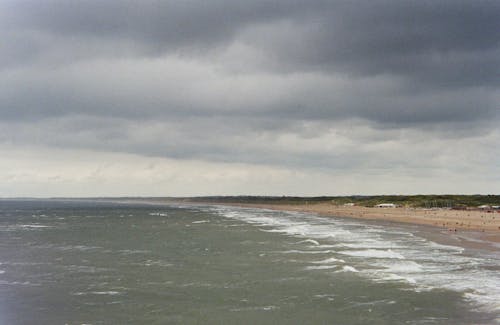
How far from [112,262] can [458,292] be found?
86.3 feet

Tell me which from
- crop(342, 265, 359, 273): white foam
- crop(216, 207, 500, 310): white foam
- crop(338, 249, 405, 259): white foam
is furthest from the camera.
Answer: crop(338, 249, 405, 259): white foam

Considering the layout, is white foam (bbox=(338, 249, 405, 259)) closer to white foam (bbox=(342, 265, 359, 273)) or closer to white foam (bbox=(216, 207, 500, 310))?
white foam (bbox=(216, 207, 500, 310))

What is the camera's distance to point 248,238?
55594 millimetres

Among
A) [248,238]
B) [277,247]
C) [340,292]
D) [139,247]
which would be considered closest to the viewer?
[340,292]

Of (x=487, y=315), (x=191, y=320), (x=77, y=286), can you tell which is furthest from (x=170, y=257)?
(x=487, y=315)

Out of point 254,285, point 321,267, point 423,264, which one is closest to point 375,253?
point 423,264

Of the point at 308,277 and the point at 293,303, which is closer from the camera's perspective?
the point at 293,303

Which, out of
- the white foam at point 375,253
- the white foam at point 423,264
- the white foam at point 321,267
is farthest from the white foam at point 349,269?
the white foam at point 375,253

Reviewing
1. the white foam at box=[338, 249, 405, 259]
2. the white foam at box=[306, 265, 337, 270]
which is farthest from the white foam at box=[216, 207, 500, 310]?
the white foam at box=[306, 265, 337, 270]

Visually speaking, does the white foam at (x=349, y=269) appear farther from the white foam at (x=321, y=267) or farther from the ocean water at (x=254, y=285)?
the white foam at (x=321, y=267)

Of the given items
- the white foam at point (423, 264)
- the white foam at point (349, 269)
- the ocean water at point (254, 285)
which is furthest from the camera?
the white foam at point (349, 269)

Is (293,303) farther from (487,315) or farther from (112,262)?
(112,262)

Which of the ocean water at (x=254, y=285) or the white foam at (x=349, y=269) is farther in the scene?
the white foam at (x=349, y=269)

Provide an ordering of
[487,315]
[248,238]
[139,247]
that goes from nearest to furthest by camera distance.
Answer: [487,315] → [139,247] → [248,238]
